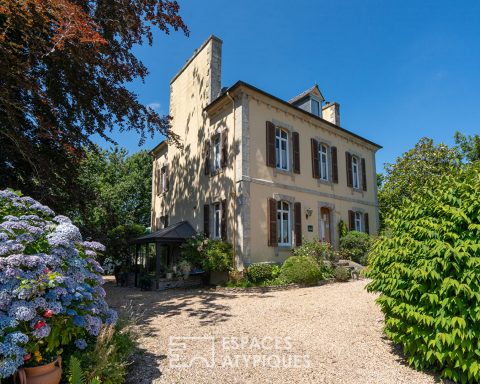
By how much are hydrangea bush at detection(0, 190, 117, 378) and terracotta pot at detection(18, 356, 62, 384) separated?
76 mm

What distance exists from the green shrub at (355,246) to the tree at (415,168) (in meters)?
6.33

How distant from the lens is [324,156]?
15.5 m

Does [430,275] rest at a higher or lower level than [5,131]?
lower

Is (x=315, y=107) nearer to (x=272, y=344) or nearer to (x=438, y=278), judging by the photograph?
(x=272, y=344)

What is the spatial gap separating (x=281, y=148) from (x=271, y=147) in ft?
2.92

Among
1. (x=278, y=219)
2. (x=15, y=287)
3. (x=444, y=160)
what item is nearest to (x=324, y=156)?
(x=278, y=219)

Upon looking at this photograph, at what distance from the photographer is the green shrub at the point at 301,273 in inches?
397

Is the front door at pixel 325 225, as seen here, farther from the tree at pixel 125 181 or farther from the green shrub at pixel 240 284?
the tree at pixel 125 181

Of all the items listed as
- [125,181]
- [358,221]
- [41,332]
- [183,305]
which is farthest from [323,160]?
[125,181]

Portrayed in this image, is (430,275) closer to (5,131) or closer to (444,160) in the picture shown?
(5,131)

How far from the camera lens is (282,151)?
1338cm

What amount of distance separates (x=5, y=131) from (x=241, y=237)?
7.31m

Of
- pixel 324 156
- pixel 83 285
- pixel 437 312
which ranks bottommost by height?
pixel 437 312

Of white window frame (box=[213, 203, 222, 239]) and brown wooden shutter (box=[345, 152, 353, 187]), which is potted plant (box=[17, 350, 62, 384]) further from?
brown wooden shutter (box=[345, 152, 353, 187])
